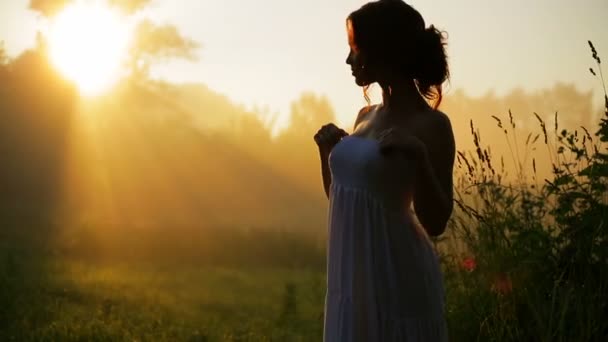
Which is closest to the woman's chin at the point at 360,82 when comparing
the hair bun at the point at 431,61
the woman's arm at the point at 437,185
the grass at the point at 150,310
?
the hair bun at the point at 431,61

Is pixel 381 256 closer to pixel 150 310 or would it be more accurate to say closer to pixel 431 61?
pixel 431 61

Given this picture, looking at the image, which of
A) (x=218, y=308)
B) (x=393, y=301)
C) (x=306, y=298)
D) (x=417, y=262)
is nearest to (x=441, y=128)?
(x=417, y=262)

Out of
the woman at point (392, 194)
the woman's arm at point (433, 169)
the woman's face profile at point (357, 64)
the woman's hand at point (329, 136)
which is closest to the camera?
the woman's arm at point (433, 169)

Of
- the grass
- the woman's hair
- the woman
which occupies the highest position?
the woman's hair

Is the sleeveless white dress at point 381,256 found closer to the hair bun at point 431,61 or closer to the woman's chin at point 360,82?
the woman's chin at point 360,82

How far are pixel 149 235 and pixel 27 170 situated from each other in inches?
375

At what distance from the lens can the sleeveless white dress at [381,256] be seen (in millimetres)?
2039

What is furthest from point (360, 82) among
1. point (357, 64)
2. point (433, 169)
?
point (433, 169)

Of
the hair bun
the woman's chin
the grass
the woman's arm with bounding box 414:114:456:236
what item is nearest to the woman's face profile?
the woman's chin

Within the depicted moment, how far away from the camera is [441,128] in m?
2.03

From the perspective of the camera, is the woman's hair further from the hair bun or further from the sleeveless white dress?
the sleeveless white dress

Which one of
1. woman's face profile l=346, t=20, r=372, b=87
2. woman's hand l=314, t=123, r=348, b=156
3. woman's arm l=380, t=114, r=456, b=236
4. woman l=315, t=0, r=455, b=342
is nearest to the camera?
woman's arm l=380, t=114, r=456, b=236

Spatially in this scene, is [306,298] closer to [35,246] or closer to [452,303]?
[452,303]

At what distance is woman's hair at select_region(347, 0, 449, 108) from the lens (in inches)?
82.0
